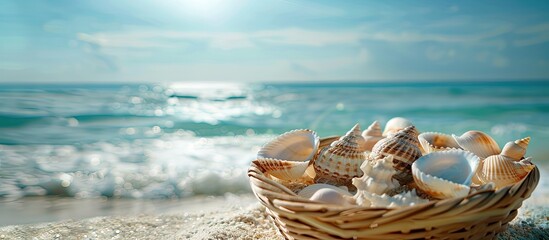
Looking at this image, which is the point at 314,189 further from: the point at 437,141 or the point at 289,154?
the point at 437,141

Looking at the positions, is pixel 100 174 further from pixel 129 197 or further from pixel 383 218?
pixel 383 218

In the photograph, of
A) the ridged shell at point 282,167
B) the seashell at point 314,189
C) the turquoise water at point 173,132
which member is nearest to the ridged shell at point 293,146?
the ridged shell at point 282,167

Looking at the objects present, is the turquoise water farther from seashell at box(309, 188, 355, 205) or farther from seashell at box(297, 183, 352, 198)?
seashell at box(309, 188, 355, 205)

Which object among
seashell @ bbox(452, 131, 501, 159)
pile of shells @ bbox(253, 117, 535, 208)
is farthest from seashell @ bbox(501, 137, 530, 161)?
seashell @ bbox(452, 131, 501, 159)

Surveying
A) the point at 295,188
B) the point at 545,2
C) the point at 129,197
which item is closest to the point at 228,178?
the point at 129,197

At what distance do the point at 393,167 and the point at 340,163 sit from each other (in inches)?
9.0

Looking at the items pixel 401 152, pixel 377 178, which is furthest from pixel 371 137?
pixel 377 178

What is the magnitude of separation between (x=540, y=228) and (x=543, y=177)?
9.73ft

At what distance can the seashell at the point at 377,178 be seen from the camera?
1.41m

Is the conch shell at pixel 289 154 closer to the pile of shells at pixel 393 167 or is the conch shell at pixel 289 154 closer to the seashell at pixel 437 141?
the pile of shells at pixel 393 167

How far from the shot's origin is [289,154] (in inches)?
75.7

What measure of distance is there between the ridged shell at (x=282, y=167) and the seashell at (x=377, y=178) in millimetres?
350

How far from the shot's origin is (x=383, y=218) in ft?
3.86

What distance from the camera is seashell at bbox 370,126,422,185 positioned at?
1.59 meters
